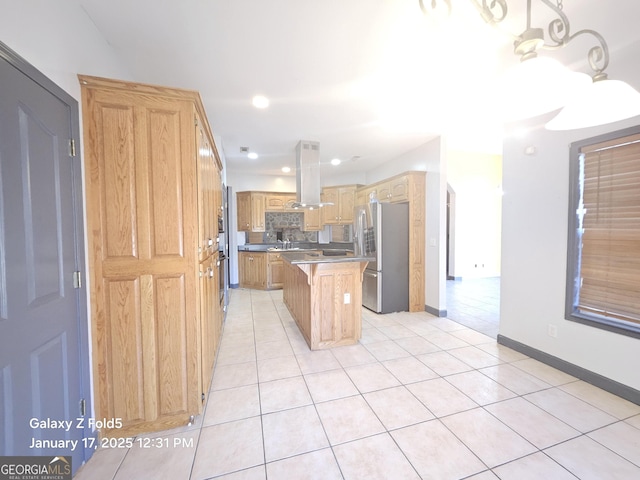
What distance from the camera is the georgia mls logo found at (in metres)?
1.00

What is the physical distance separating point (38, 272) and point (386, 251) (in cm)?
364

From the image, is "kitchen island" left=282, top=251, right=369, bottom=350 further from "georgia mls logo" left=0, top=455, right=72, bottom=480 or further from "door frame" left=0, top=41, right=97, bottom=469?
"georgia mls logo" left=0, top=455, right=72, bottom=480

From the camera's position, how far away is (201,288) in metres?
1.86

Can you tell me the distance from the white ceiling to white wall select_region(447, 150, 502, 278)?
297 centimetres

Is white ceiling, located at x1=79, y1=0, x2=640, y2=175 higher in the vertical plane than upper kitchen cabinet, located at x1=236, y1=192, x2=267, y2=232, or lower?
higher

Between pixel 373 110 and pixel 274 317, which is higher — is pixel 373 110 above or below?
above

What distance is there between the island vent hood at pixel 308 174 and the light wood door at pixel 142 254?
93.1 inches

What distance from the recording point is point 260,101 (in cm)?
272

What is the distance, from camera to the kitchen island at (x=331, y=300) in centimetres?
286

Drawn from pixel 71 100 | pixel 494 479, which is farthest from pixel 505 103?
pixel 71 100

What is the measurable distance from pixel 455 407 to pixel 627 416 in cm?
116

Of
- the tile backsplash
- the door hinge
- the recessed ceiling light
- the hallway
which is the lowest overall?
the hallway

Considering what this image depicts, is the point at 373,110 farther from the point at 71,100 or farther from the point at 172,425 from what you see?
the point at 172,425

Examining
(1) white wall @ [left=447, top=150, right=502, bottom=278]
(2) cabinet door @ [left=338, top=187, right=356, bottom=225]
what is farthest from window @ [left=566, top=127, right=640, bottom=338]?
(2) cabinet door @ [left=338, top=187, right=356, bottom=225]
